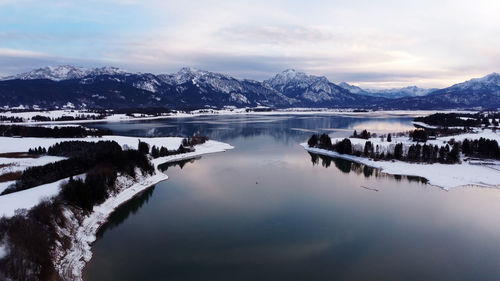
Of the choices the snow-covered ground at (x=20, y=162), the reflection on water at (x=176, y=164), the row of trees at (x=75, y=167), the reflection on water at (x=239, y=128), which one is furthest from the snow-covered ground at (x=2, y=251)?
the reflection on water at (x=239, y=128)

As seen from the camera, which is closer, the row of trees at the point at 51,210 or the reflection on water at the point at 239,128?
the row of trees at the point at 51,210

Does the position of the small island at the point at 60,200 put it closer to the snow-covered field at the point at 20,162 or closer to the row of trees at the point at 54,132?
the snow-covered field at the point at 20,162

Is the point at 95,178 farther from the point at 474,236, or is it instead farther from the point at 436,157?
the point at 436,157

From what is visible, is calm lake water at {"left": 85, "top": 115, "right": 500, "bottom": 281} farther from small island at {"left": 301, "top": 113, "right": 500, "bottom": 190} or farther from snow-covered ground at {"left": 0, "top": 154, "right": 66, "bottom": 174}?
snow-covered ground at {"left": 0, "top": 154, "right": 66, "bottom": 174}

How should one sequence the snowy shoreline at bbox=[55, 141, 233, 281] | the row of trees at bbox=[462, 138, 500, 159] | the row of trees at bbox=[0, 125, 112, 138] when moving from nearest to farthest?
the snowy shoreline at bbox=[55, 141, 233, 281], the row of trees at bbox=[462, 138, 500, 159], the row of trees at bbox=[0, 125, 112, 138]

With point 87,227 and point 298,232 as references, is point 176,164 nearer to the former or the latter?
point 87,227

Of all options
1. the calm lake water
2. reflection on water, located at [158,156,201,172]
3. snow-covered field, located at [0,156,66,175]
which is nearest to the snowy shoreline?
the calm lake water
